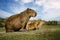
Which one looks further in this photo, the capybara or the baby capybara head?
the capybara

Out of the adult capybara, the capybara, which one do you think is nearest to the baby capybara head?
the adult capybara

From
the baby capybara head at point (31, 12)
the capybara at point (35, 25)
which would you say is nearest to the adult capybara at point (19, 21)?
the baby capybara head at point (31, 12)

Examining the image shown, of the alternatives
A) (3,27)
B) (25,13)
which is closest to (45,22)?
(25,13)

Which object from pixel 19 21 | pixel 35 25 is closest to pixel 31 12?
pixel 19 21

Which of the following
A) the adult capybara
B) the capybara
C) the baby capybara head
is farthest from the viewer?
the capybara

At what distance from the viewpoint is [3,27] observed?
342cm

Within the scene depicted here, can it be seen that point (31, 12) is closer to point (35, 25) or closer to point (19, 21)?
point (19, 21)

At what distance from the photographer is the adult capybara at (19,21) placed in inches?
122

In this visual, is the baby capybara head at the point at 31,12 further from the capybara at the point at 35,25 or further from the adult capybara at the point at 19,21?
the capybara at the point at 35,25

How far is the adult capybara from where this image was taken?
3.09 metres

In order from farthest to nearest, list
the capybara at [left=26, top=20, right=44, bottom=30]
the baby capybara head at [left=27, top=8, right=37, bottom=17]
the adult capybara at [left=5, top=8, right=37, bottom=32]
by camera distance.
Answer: the capybara at [left=26, top=20, right=44, bottom=30] → the baby capybara head at [left=27, top=8, right=37, bottom=17] → the adult capybara at [left=5, top=8, right=37, bottom=32]

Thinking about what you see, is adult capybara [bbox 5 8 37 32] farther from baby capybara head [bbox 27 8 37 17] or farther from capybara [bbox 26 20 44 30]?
capybara [bbox 26 20 44 30]

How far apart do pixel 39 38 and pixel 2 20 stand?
1.17m

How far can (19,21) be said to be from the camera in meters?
3.14
